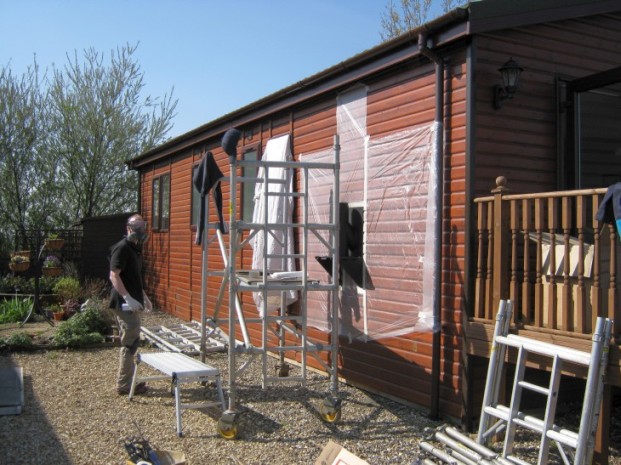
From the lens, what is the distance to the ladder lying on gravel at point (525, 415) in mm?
3777

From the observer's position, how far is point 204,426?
5.42 m

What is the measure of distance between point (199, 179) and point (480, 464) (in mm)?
4207

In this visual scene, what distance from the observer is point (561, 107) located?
18.8 ft

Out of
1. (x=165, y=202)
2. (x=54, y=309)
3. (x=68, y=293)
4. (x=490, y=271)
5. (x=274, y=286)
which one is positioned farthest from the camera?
(x=165, y=202)

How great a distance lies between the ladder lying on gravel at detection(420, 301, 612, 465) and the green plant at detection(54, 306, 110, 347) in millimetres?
5868

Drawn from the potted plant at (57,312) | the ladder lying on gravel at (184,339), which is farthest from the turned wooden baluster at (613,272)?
the potted plant at (57,312)

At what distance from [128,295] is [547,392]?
400cm

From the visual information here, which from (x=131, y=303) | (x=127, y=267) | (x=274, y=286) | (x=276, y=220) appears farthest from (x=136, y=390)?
(x=276, y=220)

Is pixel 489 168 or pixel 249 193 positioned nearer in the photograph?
pixel 489 168

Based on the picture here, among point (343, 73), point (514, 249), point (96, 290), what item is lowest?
point (96, 290)

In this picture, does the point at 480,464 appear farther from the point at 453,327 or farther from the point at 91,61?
the point at 91,61

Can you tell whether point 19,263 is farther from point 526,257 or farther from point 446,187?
point 526,257

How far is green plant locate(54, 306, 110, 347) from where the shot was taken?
348 inches

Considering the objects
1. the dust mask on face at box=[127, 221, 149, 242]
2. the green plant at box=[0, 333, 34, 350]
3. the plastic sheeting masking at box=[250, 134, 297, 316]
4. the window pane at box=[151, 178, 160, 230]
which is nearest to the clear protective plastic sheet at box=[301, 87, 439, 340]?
the plastic sheeting masking at box=[250, 134, 297, 316]
